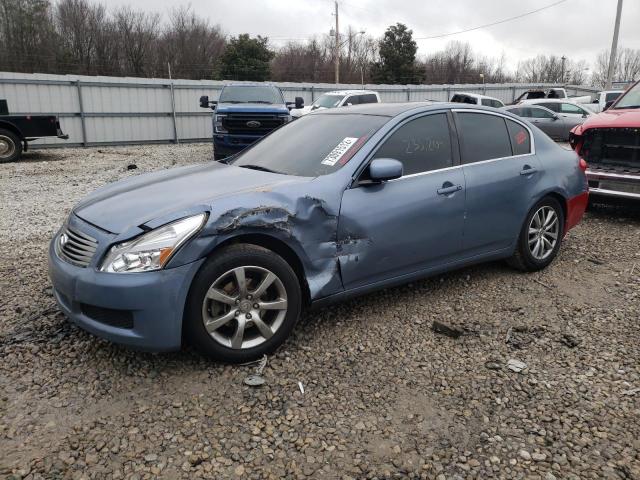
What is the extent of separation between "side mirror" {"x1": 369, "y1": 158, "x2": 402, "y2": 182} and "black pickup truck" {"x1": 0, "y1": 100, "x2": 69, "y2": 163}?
12185 mm

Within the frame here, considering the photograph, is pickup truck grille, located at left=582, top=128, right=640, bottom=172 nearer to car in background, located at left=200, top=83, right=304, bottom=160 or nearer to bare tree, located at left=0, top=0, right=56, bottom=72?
car in background, located at left=200, top=83, right=304, bottom=160

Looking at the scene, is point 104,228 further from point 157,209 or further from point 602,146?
point 602,146

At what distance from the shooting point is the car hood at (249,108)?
11943 millimetres

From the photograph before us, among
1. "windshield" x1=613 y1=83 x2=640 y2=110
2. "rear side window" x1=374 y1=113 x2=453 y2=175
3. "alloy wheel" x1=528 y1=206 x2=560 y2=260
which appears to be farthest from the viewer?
"windshield" x1=613 y1=83 x2=640 y2=110

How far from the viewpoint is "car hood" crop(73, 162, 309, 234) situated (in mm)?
3033

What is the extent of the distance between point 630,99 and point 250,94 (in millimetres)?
8841

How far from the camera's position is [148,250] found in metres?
2.84

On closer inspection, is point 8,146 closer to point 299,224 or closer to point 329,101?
point 329,101

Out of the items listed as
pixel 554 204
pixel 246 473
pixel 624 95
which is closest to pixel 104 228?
pixel 246 473

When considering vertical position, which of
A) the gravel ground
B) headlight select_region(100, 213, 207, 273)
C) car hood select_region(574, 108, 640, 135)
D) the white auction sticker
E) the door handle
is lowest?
the gravel ground

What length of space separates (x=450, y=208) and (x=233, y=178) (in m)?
1.67

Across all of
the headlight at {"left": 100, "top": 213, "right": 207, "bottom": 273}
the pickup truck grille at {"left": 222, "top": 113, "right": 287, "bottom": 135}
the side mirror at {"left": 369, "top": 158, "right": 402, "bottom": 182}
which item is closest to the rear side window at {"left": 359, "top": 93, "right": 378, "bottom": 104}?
the pickup truck grille at {"left": 222, "top": 113, "right": 287, "bottom": 135}

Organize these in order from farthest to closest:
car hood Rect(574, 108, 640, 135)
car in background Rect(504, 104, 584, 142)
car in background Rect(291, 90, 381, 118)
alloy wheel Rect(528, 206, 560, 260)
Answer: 1. car in background Rect(504, 104, 584, 142)
2. car in background Rect(291, 90, 381, 118)
3. car hood Rect(574, 108, 640, 135)
4. alloy wheel Rect(528, 206, 560, 260)

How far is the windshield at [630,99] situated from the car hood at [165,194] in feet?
20.6
